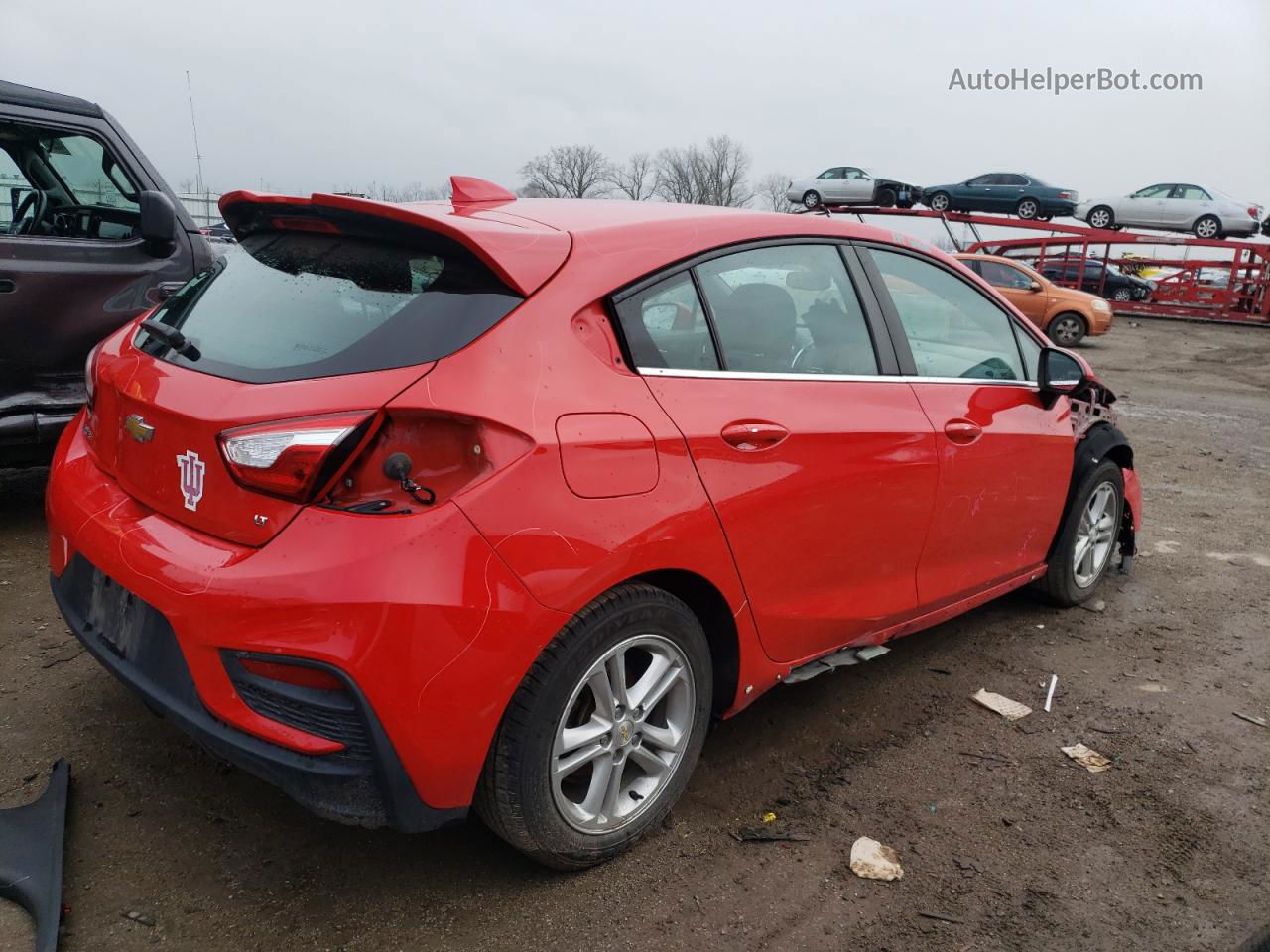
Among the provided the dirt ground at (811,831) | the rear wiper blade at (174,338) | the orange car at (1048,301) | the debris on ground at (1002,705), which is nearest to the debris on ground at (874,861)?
the dirt ground at (811,831)

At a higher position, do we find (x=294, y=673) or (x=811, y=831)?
(x=294, y=673)

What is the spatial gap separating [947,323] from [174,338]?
256 cm

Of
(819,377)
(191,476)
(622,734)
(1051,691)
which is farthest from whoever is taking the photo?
(1051,691)

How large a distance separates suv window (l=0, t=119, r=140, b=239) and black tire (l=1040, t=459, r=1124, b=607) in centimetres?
483

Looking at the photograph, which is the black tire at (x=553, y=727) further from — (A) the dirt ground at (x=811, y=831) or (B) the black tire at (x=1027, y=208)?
(B) the black tire at (x=1027, y=208)

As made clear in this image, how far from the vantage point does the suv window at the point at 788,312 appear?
2.57 metres

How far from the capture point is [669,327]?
2.39 metres

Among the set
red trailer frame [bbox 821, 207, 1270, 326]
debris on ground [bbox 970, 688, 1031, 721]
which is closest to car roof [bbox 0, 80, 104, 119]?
debris on ground [bbox 970, 688, 1031, 721]

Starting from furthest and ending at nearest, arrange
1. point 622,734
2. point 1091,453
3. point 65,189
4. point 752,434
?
point 65,189 → point 1091,453 → point 752,434 → point 622,734

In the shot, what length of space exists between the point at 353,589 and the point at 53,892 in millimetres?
1105

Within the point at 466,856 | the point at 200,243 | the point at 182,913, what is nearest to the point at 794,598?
the point at 466,856

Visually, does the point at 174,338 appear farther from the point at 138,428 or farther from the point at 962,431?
the point at 962,431

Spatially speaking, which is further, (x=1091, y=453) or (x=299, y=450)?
(x=1091, y=453)

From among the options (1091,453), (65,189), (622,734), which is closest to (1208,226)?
(1091,453)
